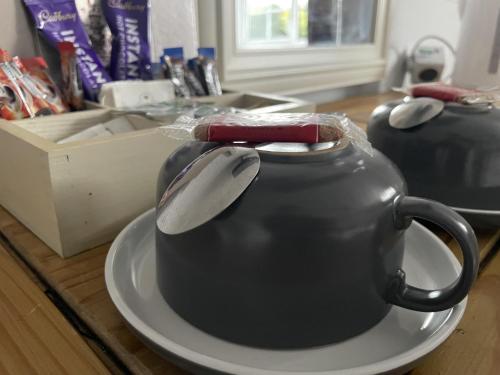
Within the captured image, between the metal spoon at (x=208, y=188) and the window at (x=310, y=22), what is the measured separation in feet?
3.42

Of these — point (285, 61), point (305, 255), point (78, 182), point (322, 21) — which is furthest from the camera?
point (322, 21)

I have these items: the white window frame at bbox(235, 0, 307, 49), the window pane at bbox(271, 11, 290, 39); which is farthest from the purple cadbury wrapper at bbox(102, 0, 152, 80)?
the window pane at bbox(271, 11, 290, 39)

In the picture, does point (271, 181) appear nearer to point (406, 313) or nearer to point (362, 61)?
point (406, 313)

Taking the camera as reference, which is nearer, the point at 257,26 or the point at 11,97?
the point at 11,97

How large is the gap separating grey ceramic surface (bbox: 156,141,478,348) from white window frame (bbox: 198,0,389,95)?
2.53 feet

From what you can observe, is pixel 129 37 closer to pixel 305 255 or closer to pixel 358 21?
pixel 305 255

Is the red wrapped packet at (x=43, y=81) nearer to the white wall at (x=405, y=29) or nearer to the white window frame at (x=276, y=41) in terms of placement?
the white window frame at (x=276, y=41)

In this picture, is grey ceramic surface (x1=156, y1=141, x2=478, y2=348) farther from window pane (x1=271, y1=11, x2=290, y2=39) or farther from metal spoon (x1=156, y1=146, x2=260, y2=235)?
window pane (x1=271, y1=11, x2=290, y2=39)

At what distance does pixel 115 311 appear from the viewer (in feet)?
1.24

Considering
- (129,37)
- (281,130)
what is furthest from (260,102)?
(281,130)

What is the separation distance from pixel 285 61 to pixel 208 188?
101cm

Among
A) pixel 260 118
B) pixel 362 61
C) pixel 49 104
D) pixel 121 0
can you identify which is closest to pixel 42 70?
pixel 49 104

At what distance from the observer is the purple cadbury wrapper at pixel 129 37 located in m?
0.74

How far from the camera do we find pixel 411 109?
1.68 ft
